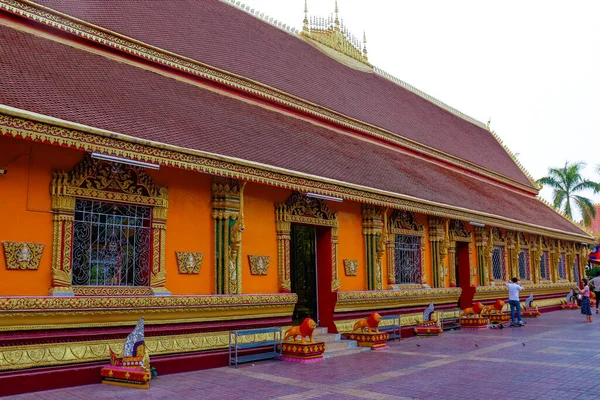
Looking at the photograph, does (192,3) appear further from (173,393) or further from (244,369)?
(173,393)

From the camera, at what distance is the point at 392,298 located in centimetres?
1127

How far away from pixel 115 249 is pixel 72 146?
168 cm

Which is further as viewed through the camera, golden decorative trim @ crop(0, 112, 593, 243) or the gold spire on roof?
the gold spire on roof

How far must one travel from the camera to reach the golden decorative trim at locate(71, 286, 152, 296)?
671cm

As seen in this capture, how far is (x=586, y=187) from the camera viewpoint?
1199 inches

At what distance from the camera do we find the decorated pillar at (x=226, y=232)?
8234mm

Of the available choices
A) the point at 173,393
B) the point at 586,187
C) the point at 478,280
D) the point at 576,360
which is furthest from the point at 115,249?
the point at 586,187

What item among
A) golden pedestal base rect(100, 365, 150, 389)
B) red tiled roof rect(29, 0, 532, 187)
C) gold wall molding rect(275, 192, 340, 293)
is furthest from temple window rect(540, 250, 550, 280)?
golden pedestal base rect(100, 365, 150, 389)

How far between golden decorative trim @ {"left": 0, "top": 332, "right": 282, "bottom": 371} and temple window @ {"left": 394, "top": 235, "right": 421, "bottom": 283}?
16.6ft

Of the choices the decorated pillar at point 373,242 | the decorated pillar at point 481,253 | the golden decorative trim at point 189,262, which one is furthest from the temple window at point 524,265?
the golden decorative trim at point 189,262

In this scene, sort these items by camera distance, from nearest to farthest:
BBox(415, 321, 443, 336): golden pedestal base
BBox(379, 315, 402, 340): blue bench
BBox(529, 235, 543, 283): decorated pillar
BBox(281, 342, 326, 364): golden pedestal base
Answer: BBox(281, 342, 326, 364): golden pedestal base, BBox(379, 315, 402, 340): blue bench, BBox(415, 321, 443, 336): golden pedestal base, BBox(529, 235, 543, 283): decorated pillar

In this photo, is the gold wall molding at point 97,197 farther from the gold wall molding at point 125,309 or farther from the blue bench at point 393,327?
the blue bench at point 393,327

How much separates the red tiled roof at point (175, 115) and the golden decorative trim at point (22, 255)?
1.54 m

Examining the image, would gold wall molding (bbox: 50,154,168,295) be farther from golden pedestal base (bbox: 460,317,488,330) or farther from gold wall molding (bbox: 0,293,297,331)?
golden pedestal base (bbox: 460,317,488,330)
